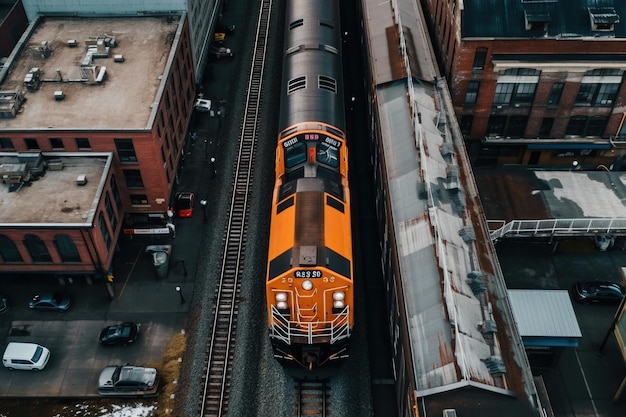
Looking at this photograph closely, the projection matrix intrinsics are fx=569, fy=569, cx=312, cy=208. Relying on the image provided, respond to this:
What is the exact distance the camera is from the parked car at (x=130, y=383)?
135 ft

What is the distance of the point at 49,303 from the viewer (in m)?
46.5

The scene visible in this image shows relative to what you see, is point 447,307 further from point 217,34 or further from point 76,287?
point 217,34

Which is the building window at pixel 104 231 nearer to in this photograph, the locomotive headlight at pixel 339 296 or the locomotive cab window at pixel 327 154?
the locomotive cab window at pixel 327 154

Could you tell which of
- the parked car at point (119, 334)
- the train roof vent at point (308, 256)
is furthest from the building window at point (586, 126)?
the parked car at point (119, 334)

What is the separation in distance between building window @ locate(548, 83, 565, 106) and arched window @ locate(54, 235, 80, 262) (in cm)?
4268

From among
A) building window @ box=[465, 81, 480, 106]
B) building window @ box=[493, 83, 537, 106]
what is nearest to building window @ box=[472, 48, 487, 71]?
building window @ box=[465, 81, 480, 106]

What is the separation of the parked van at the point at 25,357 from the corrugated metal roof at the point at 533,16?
42.6 metres

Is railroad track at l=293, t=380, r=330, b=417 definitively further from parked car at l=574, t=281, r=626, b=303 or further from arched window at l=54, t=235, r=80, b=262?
parked car at l=574, t=281, r=626, b=303

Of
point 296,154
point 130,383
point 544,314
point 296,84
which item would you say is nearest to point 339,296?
point 296,154

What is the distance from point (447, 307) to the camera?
33.1 meters

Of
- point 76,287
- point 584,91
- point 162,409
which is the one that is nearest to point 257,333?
point 162,409

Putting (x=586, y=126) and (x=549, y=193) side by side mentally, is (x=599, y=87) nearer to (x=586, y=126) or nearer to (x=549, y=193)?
(x=586, y=126)

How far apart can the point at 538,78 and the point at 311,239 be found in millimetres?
27893

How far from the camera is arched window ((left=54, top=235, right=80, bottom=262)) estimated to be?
43875mm
